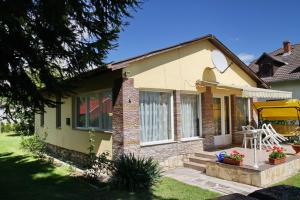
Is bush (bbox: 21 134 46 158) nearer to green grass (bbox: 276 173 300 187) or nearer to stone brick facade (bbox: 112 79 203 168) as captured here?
stone brick facade (bbox: 112 79 203 168)

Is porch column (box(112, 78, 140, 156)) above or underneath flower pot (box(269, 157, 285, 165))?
above

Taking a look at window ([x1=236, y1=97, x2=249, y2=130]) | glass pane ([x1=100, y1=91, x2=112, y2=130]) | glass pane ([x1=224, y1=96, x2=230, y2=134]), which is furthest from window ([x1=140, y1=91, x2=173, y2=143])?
window ([x1=236, y1=97, x2=249, y2=130])

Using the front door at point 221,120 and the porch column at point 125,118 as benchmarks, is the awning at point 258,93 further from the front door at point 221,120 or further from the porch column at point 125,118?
the porch column at point 125,118

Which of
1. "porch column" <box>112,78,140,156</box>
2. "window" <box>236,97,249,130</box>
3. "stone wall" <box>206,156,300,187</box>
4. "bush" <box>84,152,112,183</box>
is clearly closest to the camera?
"stone wall" <box>206,156,300,187</box>

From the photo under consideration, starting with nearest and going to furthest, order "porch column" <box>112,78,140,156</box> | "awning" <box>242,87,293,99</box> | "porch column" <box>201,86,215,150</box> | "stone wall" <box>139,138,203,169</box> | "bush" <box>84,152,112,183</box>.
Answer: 1. "bush" <box>84,152,112,183</box>
2. "porch column" <box>112,78,140,156</box>
3. "stone wall" <box>139,138,203,169</box>
4. "awning" <box>242,87,293,99</box>
5. "porch column" <box>201,86,215,150</box>

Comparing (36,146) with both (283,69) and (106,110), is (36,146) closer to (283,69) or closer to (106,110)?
(106,110)

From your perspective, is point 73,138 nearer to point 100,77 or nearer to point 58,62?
point 100,77

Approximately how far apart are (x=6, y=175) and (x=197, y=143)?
10804 millimetres

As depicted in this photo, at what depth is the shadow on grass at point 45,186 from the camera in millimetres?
11641

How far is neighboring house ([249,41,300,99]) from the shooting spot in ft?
114

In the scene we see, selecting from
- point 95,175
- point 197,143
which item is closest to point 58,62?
point 95,175

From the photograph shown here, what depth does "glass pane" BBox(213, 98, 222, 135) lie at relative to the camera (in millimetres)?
20803

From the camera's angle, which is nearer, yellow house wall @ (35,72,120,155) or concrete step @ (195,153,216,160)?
yellow house wall @ (35,72,120,155)

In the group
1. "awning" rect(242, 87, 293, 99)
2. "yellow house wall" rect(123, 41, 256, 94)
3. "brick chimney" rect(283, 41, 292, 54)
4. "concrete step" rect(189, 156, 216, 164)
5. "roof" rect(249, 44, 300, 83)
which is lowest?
"concrete step" rect(189, 156, 216, 164)
